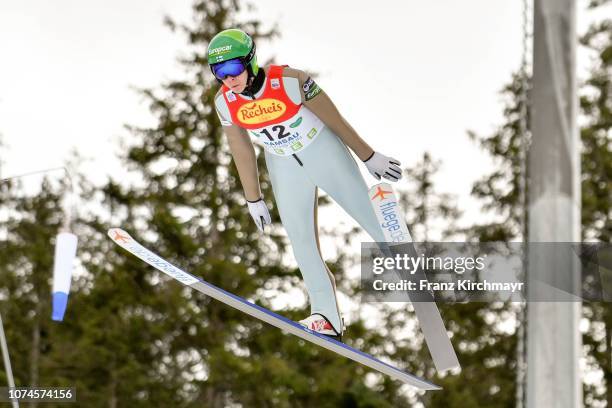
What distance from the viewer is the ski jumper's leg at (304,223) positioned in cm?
488

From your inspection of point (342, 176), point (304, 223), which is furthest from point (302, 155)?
point (304, 223)

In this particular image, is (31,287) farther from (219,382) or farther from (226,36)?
(226,36)

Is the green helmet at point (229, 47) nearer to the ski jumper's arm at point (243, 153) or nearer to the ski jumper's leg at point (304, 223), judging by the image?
the ski jumper's arm at point (243, 153)

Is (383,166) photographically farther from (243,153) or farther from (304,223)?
(243,153)

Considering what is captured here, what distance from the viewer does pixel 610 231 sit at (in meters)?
17.5

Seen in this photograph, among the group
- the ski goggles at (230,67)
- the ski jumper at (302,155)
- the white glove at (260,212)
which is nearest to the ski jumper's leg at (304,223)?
the ski jumper at (302,155)

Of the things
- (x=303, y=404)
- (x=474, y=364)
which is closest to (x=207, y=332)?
(x=303, y=404)

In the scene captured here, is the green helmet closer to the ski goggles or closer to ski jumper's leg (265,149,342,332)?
the ski goggles

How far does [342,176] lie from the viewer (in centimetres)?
477

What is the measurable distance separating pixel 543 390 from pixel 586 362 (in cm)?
1447

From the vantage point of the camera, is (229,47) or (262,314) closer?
(229,47)

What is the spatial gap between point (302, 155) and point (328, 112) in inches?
11.0

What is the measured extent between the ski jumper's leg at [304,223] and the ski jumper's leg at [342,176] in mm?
119

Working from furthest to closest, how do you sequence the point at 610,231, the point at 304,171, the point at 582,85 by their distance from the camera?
1. the point at 582,85
2. the point at 610,231
3. the point at 304,171
